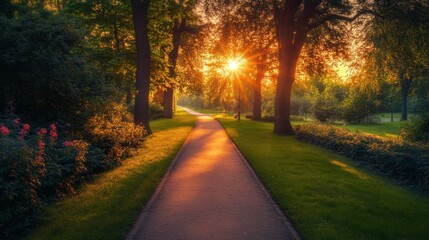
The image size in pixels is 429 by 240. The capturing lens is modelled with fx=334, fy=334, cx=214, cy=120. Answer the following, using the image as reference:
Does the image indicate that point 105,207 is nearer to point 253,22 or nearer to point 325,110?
point 253,22

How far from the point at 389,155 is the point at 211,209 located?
8.03 metres

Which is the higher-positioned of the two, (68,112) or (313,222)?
(68,112)

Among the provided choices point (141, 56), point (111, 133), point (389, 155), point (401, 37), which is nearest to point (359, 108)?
point (401, 37)

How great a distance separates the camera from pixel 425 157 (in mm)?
10742

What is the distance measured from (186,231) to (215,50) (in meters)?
29.6

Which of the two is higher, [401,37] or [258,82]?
[401,37]

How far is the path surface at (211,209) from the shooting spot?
5766mm

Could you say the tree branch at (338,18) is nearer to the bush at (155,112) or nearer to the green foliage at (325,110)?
the green foliage at (325,110)

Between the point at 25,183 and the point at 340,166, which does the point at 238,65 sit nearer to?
the point at 340,166

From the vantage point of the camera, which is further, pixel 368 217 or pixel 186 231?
pixel 368 217

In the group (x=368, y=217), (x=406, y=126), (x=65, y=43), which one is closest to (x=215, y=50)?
(x=406, y=126)

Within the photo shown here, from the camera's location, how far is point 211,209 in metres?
7.01

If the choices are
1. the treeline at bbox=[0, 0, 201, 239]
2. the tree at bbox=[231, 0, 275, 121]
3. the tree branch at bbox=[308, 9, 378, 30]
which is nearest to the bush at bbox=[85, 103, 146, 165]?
the treeline at bbox=[0, 0, 201, 239]

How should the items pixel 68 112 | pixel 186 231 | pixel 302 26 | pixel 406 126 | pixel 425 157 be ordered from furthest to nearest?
1. pixel 302 26
2. pixel 406 126
3. pixel 68 112
4. pixel 425 157
5. pixel 186 231
